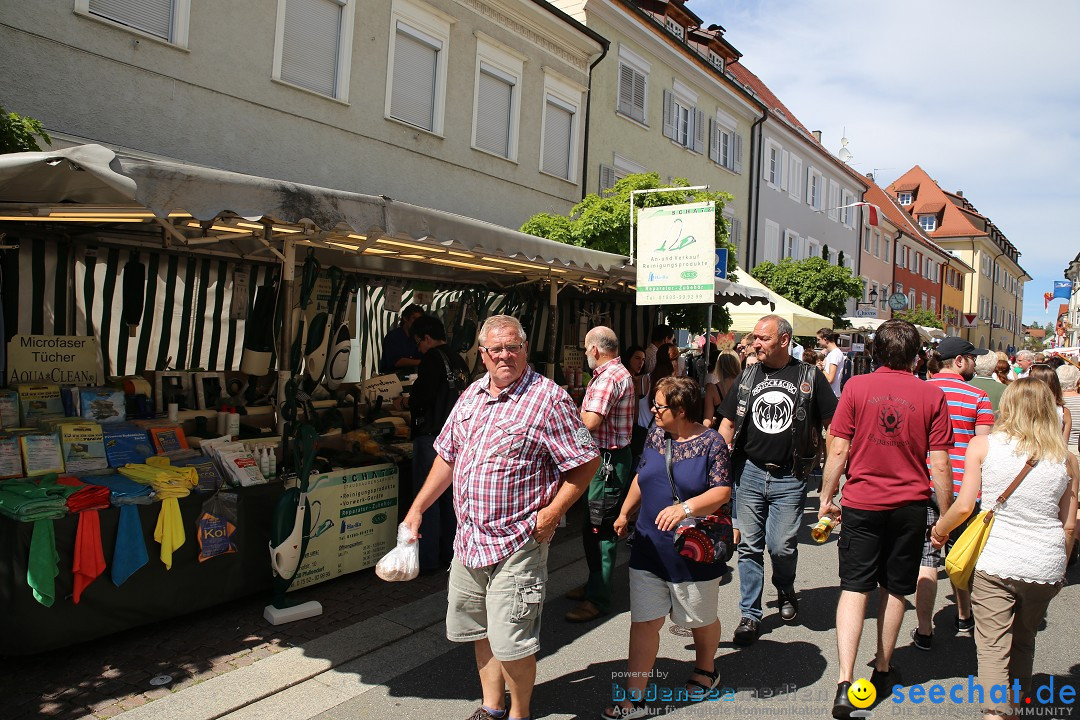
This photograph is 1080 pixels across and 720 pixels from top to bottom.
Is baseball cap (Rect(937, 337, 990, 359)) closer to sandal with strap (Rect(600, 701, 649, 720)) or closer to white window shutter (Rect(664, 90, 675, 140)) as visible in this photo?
sandal with strap (Rect(600, 701, 649, 720))

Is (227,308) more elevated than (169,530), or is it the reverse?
(227,308)

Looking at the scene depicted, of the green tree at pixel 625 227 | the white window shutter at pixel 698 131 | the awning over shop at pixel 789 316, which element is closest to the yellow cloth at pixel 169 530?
the green tree at pixel 625 227

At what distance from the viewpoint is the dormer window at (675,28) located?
19031 mm

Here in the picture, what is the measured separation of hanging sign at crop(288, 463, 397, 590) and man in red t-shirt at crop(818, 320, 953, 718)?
3195 mm

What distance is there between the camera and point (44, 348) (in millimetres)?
5215

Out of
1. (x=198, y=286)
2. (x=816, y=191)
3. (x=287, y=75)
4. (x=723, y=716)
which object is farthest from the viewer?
(x=816, y=191)

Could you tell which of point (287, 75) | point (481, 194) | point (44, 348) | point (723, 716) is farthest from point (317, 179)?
point (723, 716)

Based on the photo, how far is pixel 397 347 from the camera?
826cm

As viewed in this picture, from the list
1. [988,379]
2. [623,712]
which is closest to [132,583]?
[623,712]

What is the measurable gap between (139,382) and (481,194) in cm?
759

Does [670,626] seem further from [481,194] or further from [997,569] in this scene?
[481,194]

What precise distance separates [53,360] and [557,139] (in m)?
10.9

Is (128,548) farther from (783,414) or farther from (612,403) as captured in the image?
(783,414)

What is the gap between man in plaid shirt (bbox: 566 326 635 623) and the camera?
4.73m
